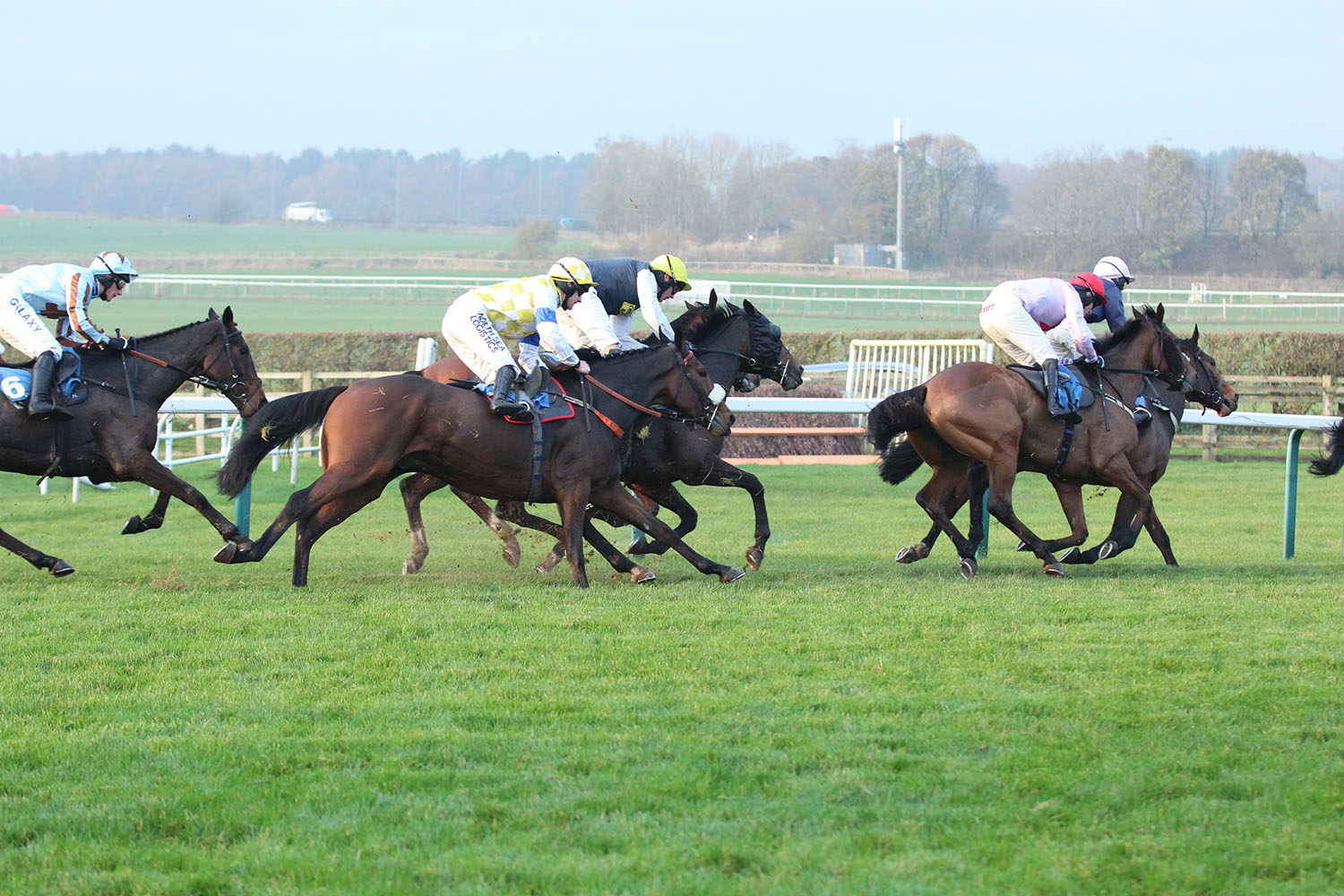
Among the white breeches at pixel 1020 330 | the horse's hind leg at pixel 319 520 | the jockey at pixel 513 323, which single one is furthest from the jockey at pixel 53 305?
the white breeches at pixel 1020 330

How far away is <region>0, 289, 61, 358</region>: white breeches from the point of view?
296 inches

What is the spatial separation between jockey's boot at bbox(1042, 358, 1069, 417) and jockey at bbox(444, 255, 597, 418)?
8.59 ft

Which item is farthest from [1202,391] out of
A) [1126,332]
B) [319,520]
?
[319,520]

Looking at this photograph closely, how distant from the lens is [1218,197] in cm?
5209

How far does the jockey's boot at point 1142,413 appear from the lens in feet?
26.9

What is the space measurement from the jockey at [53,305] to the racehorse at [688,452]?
1922 mm

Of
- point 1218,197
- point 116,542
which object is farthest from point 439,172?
point 116,542

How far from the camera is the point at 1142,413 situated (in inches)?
323

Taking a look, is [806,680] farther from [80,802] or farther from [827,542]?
[827,542]

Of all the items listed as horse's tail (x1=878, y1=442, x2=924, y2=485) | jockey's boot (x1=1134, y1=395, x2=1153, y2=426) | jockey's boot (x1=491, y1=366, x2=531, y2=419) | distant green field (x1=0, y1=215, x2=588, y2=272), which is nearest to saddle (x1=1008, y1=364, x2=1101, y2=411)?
jockey's boot (x1=1134, y1=395, x2=1153, y2=426)

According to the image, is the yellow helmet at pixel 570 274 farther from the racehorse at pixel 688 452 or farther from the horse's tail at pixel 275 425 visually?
the horse's tail at pixel 275 425

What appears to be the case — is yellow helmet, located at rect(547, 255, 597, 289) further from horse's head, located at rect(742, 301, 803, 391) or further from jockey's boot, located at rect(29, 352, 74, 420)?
jockey's boot, located at rect(29, 352, 74, 420)

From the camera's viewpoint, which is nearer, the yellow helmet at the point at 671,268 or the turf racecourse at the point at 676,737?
the turf racecourse at the point at 676,737

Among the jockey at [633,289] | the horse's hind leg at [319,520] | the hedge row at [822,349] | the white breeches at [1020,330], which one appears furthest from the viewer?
the hedge row at [822,349]
